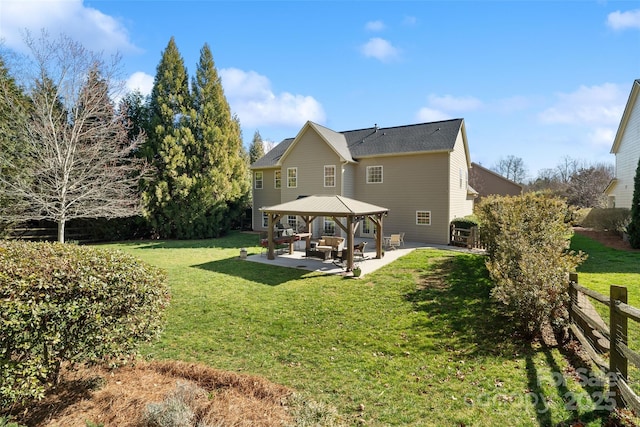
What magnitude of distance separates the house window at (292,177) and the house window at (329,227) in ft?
12.1

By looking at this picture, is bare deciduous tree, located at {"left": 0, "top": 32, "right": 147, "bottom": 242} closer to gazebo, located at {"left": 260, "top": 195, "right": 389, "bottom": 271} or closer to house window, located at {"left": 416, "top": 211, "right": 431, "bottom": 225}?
gazebo, located at {"left": 260, "top": 195, "right": 389, "bottom": 271}

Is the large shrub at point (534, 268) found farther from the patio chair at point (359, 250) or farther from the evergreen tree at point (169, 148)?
the evergreen tree at point (169, 148)

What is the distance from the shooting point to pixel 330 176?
20.7m

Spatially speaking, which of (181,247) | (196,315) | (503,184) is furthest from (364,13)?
(503,184)

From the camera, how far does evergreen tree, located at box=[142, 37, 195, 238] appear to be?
72.4 ft

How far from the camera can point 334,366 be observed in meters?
5.68

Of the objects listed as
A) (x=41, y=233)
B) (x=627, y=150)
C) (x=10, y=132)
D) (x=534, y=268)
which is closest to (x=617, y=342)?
(x=534, y=268)

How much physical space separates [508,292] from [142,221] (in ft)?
77.8

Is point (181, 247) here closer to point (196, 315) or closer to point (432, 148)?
point (196, 315)

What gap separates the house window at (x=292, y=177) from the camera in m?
22.4

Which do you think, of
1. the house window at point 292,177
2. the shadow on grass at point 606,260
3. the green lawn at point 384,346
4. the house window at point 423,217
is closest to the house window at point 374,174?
the house window at point 423,217

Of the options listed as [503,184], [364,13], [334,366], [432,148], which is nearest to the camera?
[334,366]

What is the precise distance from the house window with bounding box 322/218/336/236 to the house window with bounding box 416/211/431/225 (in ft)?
18.7

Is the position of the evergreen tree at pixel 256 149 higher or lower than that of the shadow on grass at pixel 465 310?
higher
